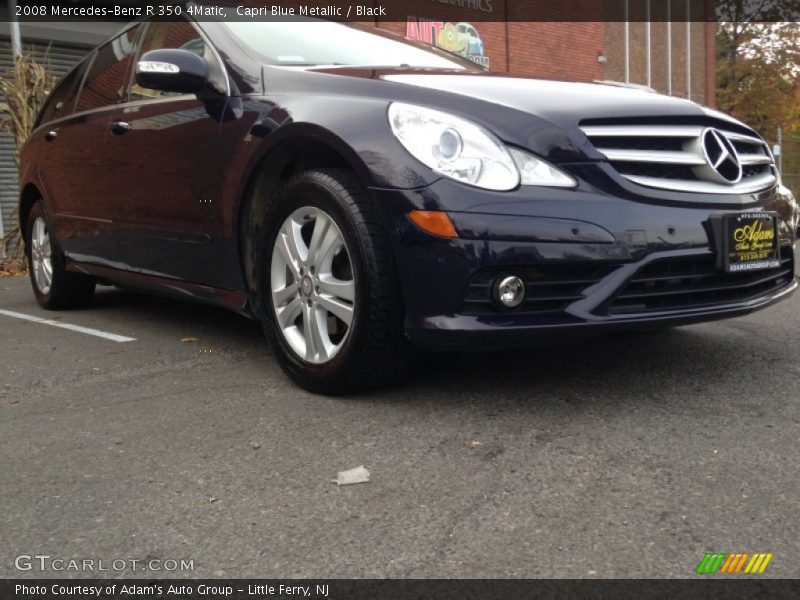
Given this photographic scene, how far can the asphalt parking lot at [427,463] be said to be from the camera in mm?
1961

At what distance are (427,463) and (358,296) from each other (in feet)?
2.29

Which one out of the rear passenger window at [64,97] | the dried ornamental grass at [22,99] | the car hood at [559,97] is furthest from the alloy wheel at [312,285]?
the dried ornamental grass at [22,99]

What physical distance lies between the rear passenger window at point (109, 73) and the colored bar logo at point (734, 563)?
372cm

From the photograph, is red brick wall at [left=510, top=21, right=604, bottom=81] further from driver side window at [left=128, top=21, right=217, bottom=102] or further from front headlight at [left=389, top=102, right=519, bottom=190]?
front headlight at [left=389, top=102, right=519, bottom=190]

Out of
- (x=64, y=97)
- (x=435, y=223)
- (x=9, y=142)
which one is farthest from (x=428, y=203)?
(x=9, y=142)

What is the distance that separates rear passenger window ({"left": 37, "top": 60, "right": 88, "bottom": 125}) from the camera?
519 cm

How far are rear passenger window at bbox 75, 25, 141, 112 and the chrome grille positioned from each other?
270 centimetres

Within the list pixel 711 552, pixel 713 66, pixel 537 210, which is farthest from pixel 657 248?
pixel 713 66

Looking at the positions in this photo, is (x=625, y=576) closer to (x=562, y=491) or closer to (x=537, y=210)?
(x=562, y=491)

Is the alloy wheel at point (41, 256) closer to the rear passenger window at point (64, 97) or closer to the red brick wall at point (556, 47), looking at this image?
the rear passenger window at point (64, 97)

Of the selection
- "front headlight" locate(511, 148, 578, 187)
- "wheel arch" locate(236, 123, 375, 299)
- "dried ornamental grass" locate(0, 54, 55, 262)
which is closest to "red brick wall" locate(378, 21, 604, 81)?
"dried ornamental grass" locate(0, 54, 55, 262)
